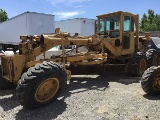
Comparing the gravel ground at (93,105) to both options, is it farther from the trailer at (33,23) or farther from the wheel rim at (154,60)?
the trailer at (33,23)

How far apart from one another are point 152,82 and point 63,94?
2.53 m

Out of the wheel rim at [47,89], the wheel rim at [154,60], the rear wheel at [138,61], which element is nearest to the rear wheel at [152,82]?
the wheel rim at [47,89]

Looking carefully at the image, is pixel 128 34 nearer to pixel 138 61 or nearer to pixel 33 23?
pixel 138 61

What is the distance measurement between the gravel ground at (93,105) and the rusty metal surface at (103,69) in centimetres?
67

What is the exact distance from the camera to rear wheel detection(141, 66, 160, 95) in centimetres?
674

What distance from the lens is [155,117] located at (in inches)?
208

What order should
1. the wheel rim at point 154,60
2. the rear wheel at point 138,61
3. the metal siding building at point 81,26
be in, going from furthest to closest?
the metal siding building at point 81,26
the wheel rim at point 154,60
the rear wheel at point 138,61

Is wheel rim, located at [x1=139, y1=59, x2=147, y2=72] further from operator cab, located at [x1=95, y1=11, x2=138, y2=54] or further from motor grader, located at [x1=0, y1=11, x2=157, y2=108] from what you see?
operator cab, located at [x1=95, y1=11, x2=138, y2=54]

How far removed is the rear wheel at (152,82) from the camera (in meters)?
6.74

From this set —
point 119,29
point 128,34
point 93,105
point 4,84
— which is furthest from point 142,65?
point 4,84

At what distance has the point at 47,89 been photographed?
601 cm

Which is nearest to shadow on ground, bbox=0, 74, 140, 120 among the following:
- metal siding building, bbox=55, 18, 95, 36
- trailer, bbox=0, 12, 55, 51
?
trailer, bbox=0, 12, 55, 51

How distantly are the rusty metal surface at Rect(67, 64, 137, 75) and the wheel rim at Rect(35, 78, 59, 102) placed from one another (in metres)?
2.43

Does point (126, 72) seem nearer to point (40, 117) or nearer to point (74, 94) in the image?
point (74, 94)
